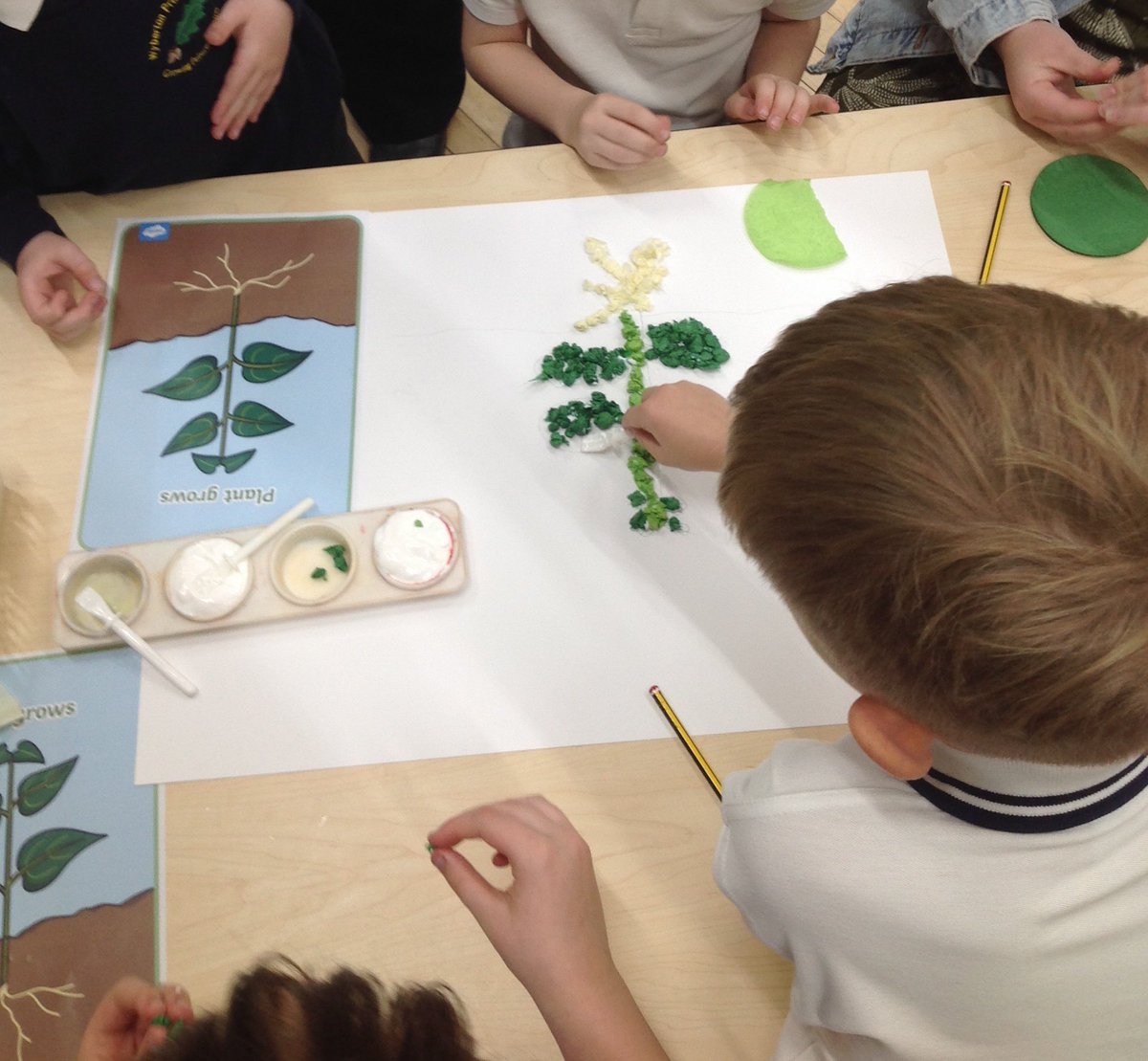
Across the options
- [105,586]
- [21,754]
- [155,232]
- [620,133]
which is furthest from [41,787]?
[620,133]

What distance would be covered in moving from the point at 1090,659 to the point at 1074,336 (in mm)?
140

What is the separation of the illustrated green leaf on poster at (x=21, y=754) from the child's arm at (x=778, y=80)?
82 centimetres

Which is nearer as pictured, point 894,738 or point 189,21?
point 894,738

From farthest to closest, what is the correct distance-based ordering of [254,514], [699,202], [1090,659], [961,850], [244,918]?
[699,202] → [254,514] → [244,918] → [961,850] → [1090,659]

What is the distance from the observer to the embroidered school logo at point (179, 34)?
28.1 inches

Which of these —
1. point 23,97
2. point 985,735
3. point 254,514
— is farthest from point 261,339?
point 985,735

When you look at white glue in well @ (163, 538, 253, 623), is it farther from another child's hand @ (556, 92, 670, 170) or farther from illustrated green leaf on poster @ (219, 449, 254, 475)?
another child's hand @ (556, 92, 670, 170)

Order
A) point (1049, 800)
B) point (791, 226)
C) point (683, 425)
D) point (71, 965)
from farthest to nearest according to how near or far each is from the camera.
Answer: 1. point (791, 226)
2. point (683, 425)
3. point (71, 965)
4. point (1049, 800)

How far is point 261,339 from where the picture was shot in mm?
719

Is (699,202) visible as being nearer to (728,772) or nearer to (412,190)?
(412,190)

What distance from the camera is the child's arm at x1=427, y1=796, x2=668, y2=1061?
50cm

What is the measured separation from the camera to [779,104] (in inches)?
30.3

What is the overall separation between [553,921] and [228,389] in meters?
0.51

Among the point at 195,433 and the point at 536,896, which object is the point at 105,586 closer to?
the point at 195,433
